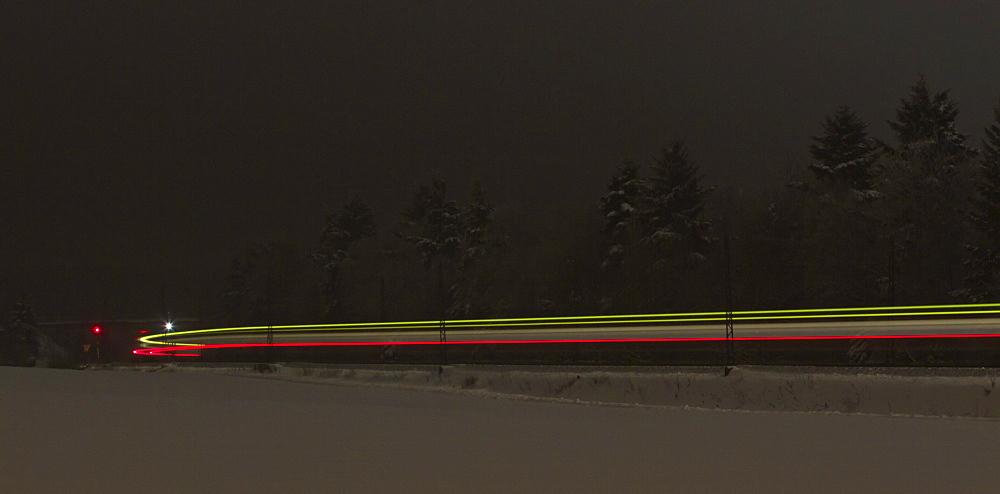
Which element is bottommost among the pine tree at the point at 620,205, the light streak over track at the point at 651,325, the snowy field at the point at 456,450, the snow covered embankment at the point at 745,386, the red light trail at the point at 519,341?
the snow covered embankment at the point at 745,386

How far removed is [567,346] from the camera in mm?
35375

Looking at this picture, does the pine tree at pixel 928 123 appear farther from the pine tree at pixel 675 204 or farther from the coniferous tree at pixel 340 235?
the coniferous tree at pixel 340 235

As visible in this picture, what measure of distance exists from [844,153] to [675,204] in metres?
9.48

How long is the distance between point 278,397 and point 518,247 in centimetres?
5255

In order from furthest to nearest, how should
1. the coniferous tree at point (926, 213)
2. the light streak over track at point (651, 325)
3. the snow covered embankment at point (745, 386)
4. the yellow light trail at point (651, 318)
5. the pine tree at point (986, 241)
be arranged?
1. the coniferous tree at point (926, 213)
2. the pine tree at point (986, 241)
3. the yellow light trail at point (651, 318)
4. the light streak over track at point (651, 325)
5. the snow covered embankment at point (745, 386)

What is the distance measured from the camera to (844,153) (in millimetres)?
49531

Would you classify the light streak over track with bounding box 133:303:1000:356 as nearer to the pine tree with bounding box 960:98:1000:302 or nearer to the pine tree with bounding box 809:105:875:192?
the pine tree with bounding box 960:98:1000:302

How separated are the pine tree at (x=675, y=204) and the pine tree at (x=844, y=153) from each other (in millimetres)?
6342

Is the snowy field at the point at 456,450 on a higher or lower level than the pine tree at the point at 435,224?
lower

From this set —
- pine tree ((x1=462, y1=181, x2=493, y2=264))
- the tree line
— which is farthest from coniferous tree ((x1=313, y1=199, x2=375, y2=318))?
pine tree ((x1=462, y1=181, x2=493, y2=264))

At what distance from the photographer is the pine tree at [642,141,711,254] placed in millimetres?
47969

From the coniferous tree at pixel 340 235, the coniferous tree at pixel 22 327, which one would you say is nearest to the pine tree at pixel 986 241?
the coniferous tree at pixel 340 235

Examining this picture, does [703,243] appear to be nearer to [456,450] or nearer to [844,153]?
[844,153]

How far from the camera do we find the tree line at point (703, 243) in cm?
3622
